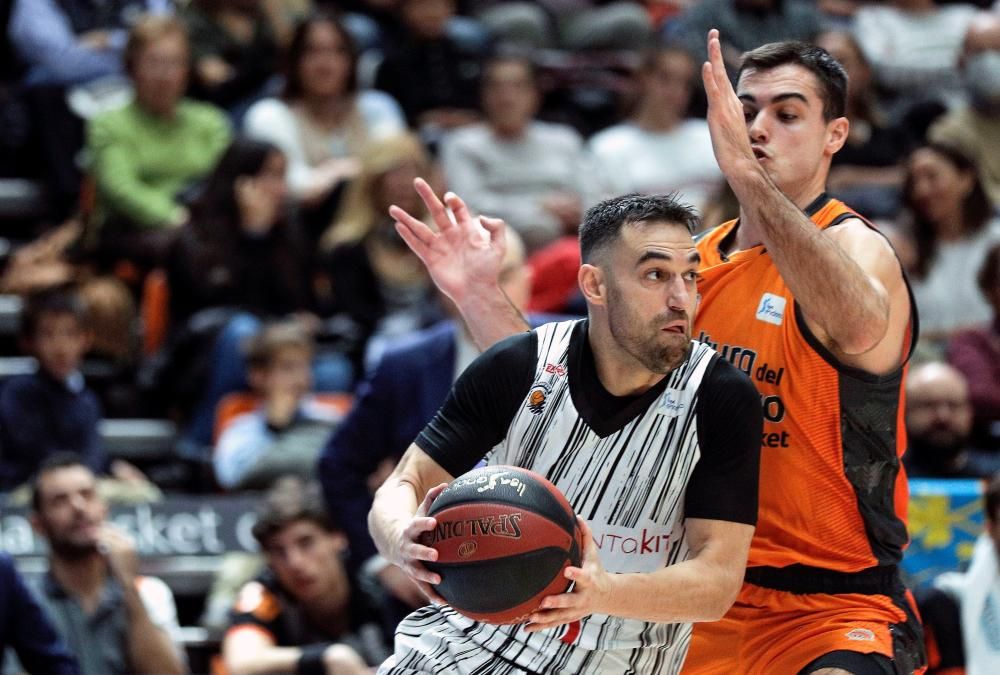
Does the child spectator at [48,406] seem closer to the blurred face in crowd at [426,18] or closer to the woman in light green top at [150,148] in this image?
the woman in light green top at [150,148]

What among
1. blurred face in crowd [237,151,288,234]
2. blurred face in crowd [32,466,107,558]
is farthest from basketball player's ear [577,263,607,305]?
blurred face in crowd [237,151,288,234]

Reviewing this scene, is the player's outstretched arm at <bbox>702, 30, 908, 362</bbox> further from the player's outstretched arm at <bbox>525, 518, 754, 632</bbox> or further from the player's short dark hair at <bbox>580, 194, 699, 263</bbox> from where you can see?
the player's outstretched arm at <bbox>525, 518, 754, 632</bbox>

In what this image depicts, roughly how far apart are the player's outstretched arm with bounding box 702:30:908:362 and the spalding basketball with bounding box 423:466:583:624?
0.88m

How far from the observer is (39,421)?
28.0ft

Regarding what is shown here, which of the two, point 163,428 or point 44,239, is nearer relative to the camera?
point 163,428

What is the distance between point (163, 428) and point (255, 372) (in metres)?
1.19

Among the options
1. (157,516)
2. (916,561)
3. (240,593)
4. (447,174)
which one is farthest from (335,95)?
(916,561)

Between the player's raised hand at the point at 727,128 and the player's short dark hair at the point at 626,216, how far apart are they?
16cm

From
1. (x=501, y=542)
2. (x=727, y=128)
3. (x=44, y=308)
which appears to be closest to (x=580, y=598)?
(x=501, y=542)

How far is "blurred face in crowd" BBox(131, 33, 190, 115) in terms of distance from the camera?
32.4ft

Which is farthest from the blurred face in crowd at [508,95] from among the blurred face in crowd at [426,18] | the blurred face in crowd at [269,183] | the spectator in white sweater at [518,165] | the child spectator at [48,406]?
the child spectator at [48,406]

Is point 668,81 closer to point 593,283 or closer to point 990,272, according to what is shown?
point 990,272

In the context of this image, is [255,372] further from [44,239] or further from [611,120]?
[611,120]

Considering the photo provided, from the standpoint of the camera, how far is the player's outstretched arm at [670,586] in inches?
143
